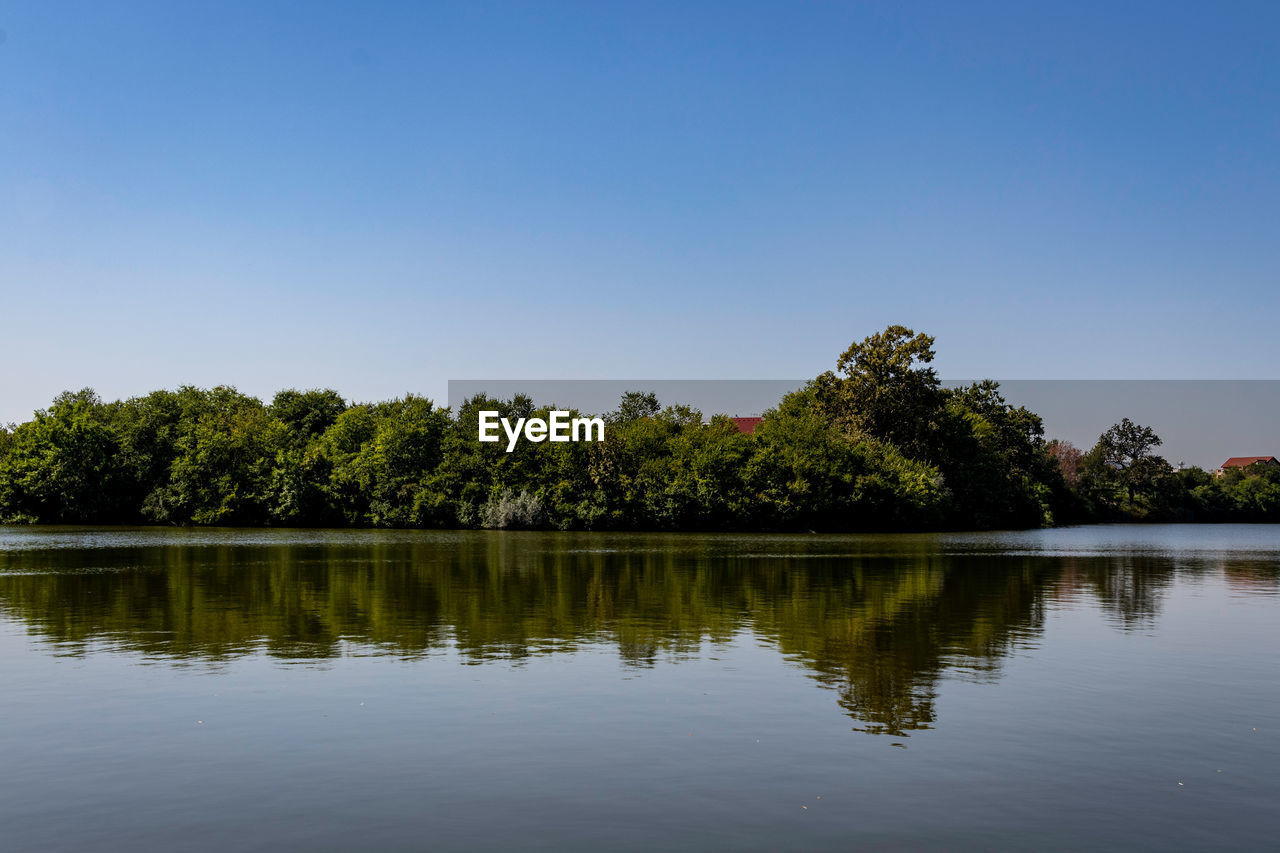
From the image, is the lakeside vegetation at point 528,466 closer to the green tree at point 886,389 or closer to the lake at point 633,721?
the green tree at point 886,389

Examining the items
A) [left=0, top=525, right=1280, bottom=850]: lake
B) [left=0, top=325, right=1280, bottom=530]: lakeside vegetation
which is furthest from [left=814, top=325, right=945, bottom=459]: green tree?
[left=0, top=525, right=1280, bottom=850]: lake

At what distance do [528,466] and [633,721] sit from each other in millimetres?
88581

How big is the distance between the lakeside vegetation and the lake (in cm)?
6442

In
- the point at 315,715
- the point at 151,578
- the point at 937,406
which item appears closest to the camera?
the point at 315,715

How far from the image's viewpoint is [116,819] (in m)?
9.28

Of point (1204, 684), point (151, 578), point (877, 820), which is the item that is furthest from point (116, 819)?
point (151, 578)

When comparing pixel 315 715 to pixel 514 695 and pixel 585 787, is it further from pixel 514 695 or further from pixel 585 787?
pixel 585 787

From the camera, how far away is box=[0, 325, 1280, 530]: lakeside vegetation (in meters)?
94.6

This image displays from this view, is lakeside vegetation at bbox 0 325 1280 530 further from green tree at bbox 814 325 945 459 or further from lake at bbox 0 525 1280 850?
lake at bbox 0 525 1280 850

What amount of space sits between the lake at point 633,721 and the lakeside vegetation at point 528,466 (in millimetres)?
64418

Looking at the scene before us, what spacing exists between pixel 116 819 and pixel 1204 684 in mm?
15751

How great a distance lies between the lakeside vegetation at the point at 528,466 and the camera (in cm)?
9456

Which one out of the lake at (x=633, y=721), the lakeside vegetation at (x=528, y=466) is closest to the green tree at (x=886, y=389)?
the lakeside vegetation at (x=528, y=466)

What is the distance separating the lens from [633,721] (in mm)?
13422
